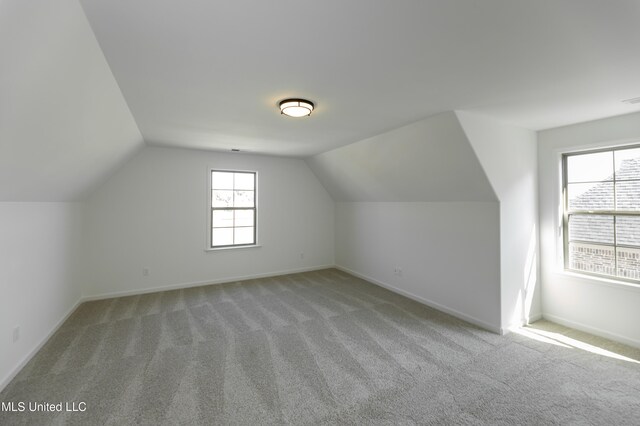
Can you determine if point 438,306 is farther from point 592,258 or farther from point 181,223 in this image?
point 181,223

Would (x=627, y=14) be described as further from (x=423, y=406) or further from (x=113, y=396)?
(x=113, y=396)

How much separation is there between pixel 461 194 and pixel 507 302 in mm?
1360

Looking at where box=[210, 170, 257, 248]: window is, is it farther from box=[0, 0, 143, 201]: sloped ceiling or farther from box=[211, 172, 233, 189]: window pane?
box=[0, 0, 143, 201]: sloped ceiling

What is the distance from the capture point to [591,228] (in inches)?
122

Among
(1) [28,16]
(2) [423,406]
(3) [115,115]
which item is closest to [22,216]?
(3) [115,115]

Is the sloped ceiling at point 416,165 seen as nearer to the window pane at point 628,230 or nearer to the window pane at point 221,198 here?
the window pane at point 628,230

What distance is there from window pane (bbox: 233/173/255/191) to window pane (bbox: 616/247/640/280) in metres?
5.24

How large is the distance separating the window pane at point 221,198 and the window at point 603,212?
5069 mm

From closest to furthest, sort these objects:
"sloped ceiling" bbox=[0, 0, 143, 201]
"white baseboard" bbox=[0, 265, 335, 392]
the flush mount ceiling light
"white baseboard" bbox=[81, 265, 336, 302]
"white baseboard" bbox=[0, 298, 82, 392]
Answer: "sloped ceiling" bbox=[0, 0, 143, 201] → "white baseboard" bbox=[0, 298, 82, 392] → "white baseboard" bbox=[0, 265, 335, 392] → the flush mount ceiling light → "white baseboard" bbox=[81, 265, 336, 302]

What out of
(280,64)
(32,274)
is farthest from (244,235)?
(280,64)

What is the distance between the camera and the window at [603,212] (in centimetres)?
279

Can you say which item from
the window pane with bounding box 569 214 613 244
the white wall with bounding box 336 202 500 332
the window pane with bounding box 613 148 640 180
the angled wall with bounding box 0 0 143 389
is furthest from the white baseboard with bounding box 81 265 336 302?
the window pane with bounding box 613 148 640 180

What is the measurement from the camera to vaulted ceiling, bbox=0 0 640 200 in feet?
4.22

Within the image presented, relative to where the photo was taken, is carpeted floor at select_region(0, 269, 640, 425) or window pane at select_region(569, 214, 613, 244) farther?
window pane at select_region(569, 214, 613, 244)
